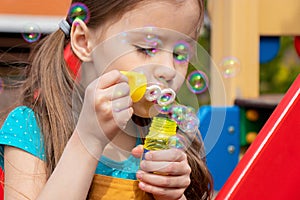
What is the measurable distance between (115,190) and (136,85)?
0.81 feet

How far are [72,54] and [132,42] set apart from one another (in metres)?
0.21

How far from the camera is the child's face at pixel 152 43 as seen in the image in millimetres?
1037

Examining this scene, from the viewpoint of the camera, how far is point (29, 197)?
1097 mm

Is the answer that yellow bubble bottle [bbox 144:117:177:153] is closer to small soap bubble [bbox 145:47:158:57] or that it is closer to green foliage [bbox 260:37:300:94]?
small soap bubble [bbox 145:47:158:57]

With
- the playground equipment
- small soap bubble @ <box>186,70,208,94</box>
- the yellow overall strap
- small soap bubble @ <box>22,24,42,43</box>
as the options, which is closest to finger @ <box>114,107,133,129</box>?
the yellow overall strap

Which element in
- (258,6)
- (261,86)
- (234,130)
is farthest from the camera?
(261,86)

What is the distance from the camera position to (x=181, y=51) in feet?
3.58

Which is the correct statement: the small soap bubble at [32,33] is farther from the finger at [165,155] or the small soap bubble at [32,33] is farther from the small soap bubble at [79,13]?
the finger at [165,155]

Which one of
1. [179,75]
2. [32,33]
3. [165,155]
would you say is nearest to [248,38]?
[32,33]

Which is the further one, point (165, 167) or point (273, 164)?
point (273, 164)

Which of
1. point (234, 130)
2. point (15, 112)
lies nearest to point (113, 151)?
point (15, 112)

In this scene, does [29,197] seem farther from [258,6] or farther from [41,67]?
[258,6]

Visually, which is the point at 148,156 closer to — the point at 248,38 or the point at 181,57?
the point at 181,57

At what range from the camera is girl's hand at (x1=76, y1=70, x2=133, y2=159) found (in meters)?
0.95
